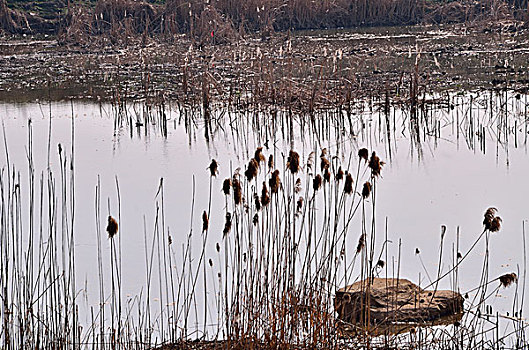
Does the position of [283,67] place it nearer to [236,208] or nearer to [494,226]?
[236,208]

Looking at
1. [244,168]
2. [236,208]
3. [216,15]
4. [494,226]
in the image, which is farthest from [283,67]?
[494,226]

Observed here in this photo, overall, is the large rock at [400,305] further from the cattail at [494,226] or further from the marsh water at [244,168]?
the cattail at [494,226]

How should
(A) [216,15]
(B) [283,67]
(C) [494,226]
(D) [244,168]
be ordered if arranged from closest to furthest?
1. (C) [494,226]
2. (D) [244,168]
3. (B) [283,67]
4. (A) [216,15]

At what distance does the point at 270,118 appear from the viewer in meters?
6.77

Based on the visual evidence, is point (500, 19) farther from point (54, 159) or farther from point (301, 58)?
Answer: point (54, 159)

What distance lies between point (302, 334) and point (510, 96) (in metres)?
5.13

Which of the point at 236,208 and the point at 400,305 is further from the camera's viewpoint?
the point at 400,305

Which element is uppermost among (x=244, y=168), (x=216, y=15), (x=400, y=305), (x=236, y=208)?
(x=216, y=15)

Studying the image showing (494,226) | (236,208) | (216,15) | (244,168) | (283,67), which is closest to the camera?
(494,226)

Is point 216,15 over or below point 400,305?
over

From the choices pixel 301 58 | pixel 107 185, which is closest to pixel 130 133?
pixel 107 185

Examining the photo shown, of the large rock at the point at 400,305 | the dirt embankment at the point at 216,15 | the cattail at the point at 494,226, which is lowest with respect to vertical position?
the large rock at the point at 400,305

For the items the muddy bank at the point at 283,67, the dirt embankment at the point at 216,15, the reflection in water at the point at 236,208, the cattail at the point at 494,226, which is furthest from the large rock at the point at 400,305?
the dirt embankment at the point at 216,15

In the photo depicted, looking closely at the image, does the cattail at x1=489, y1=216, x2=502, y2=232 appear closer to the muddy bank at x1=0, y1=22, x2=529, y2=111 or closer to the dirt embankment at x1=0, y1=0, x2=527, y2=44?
the muddy bank at x1=0, y1=22, x2=529, y2=111
